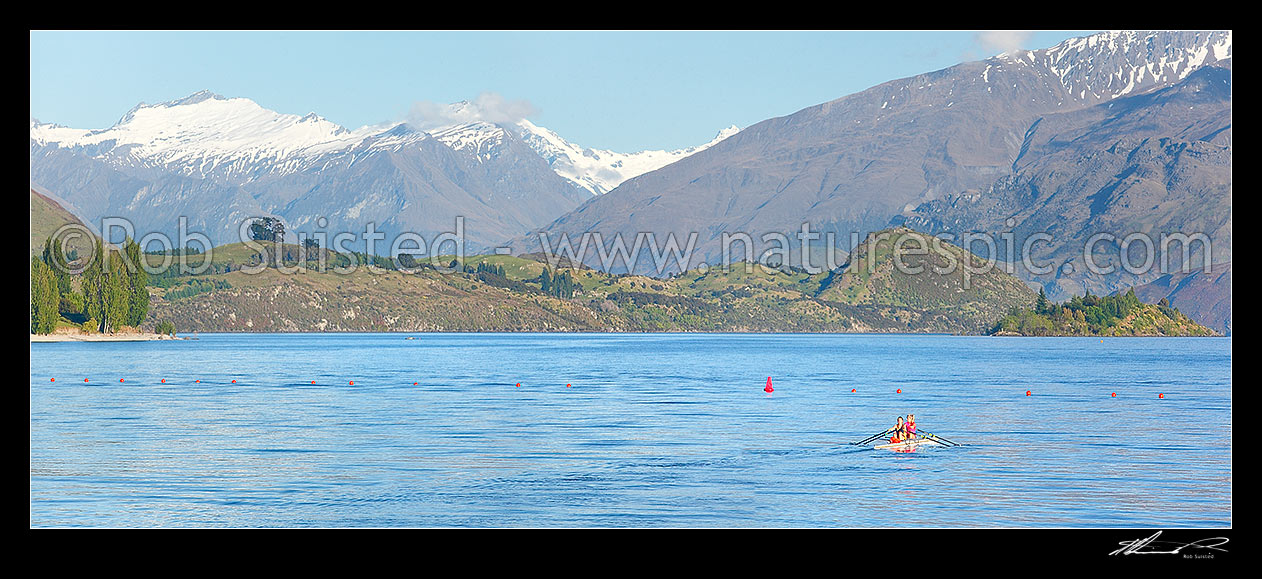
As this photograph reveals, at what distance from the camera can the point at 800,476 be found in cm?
5444

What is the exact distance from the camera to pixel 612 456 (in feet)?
199
